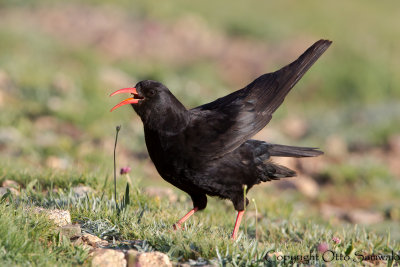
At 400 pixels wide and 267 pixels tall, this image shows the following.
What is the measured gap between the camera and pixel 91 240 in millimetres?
4074

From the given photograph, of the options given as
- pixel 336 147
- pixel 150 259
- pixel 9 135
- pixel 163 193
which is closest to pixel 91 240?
pixel 150 259

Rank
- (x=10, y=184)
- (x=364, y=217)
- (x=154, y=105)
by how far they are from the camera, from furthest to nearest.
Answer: (x=364, y=217)
(x=10, y=184)
(x=154, y=105)

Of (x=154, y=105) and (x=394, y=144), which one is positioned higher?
(x=394, y=144)

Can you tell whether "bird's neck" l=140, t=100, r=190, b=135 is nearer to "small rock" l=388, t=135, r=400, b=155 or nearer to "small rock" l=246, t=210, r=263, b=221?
"small rock" l=246, t=210, r=263, b=221

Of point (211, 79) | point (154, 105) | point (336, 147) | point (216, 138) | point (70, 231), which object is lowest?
point (70, 231)

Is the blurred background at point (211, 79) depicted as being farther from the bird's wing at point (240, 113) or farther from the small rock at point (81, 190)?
the bird's wing at point (240, 113)

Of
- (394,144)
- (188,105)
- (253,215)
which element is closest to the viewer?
(253,215)

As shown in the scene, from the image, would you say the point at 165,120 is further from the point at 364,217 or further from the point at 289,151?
the point at 364,217

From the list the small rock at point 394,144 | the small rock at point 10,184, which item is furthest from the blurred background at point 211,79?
the small rock at point 10,184

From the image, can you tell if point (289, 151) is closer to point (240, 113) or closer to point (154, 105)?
point (240, 113)

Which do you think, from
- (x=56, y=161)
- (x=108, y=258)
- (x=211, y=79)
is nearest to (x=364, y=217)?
(x=56, y=161)

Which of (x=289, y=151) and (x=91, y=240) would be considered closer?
(x=91, y=240)

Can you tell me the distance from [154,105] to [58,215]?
1157mm

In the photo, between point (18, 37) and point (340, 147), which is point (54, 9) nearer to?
point (18, 37)
